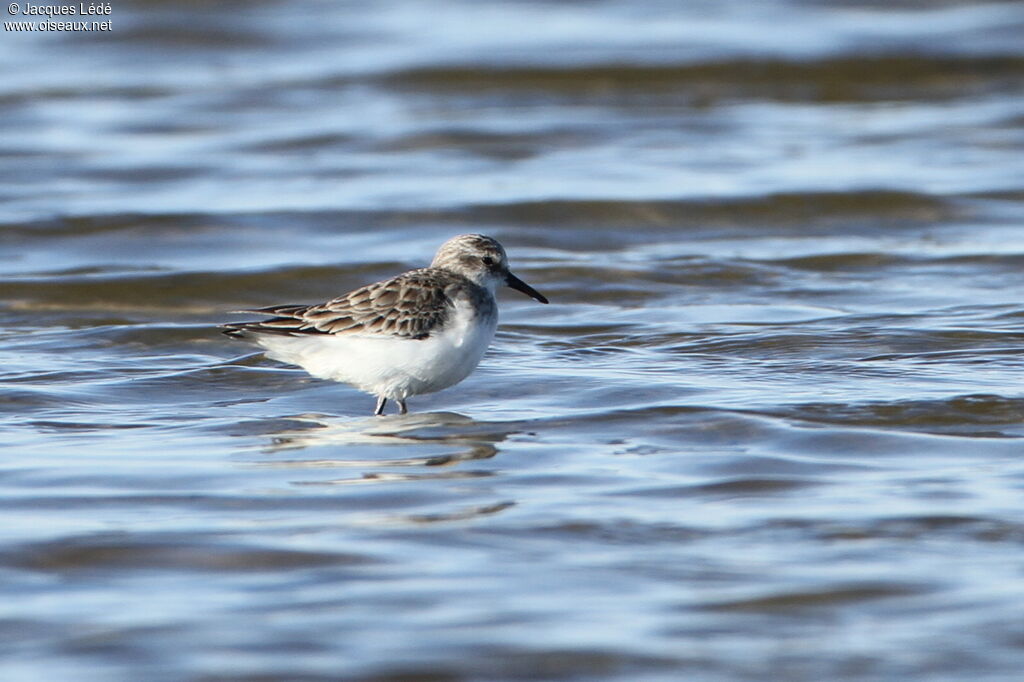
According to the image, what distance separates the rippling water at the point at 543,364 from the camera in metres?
4.72

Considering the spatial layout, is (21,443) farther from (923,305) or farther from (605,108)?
(605,108)

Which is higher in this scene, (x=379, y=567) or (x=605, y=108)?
(x=605, y=108)

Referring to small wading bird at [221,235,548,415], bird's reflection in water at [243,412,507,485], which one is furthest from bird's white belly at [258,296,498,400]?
bird's reflection in water at [243,412,507,485]

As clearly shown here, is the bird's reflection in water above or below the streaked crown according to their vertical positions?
below

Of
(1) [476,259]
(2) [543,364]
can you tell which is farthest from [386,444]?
(2) [543,364]

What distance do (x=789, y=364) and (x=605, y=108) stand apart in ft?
28.7

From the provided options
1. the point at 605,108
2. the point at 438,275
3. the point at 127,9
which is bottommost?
the point at 438,275

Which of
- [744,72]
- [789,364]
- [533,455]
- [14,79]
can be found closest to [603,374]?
[789,364]

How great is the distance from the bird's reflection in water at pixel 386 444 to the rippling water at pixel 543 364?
0.03 metres

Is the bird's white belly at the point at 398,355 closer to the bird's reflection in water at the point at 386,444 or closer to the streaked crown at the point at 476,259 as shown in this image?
the bird's reflection in water at the point at 386,444

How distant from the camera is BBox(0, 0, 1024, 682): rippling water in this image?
4.72 metres

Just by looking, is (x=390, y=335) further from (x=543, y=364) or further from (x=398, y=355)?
(x=543, y=364)

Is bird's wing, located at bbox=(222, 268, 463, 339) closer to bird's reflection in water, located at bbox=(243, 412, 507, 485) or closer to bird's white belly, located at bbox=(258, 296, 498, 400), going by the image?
bird's white belly, located at bbox=(258, 296, 498, 400)

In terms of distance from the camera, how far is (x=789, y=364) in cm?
830
